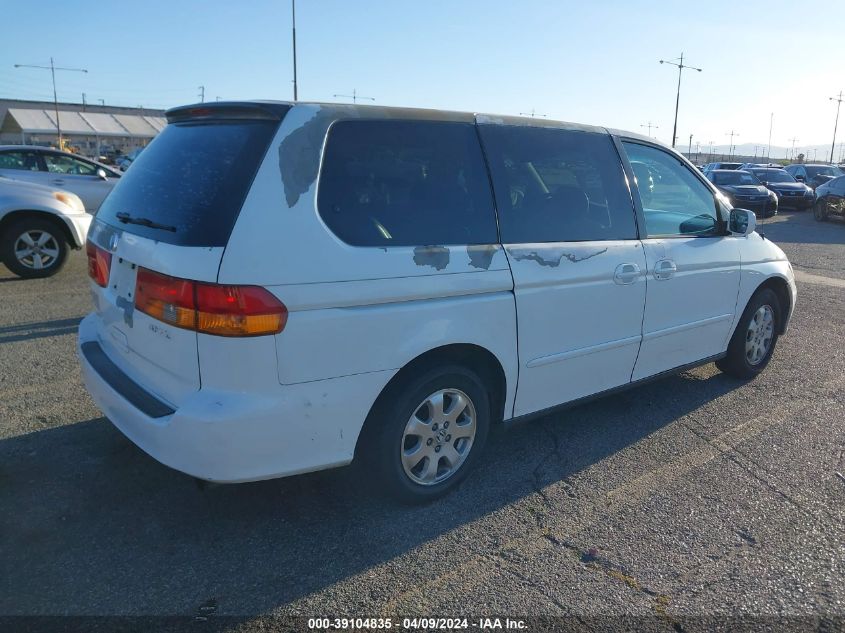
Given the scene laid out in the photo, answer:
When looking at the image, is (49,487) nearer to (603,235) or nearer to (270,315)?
(270,315)

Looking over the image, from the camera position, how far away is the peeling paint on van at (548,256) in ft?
11.1

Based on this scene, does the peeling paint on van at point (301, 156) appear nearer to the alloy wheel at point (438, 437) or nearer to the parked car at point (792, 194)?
the alloy wheel at point (438, 437)

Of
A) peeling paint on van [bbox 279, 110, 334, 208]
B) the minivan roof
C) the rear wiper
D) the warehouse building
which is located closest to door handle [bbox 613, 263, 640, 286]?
the minivan roof

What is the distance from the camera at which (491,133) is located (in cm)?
350

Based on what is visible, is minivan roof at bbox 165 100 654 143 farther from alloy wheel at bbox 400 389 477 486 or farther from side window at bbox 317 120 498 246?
alloy wheel at bbox 400 389 477 486

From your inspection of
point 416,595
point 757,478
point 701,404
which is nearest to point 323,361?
point 416,595

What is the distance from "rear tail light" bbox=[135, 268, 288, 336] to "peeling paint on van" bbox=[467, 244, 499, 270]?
0.99m

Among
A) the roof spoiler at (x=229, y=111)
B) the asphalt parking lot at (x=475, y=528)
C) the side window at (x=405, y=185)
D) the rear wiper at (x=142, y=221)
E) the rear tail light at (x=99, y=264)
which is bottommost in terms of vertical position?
the asphalt parking lot at (x=475, y=528)

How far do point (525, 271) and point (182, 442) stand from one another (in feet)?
5.88

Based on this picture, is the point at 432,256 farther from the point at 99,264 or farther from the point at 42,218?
the point at 42,218

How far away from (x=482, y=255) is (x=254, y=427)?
1.33 metres

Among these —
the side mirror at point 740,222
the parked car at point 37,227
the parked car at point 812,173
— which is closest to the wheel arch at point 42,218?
the parked car at point 37,227

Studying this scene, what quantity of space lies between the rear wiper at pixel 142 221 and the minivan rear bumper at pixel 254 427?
71cm

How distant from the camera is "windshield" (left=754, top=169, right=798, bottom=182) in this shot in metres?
25.6
